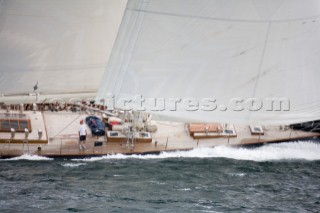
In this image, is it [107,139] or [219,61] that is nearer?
[219,61]

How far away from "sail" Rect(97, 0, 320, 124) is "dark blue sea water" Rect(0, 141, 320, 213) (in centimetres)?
221

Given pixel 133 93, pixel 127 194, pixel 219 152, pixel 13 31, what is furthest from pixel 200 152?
pixel 13 31

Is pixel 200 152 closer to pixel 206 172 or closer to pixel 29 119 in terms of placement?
pixel 206 172

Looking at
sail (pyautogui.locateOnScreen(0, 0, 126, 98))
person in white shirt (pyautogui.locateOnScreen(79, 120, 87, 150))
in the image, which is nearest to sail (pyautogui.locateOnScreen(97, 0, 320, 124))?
person in white shirt (pyautogui.locateOnScreen(79, 120, 87, 150))

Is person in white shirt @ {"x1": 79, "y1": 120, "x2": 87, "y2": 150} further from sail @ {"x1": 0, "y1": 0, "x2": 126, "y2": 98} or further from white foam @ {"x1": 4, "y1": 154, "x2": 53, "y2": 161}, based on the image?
sail @ {"x1": 0, "y1": 0, "x2": 126, "y2": 98}

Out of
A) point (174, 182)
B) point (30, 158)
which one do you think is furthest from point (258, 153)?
point (30, 158)

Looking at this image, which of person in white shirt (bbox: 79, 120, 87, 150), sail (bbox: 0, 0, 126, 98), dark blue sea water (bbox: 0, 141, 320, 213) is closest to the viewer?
dark blue sea water (bbox: 0, 141, 320, 213)

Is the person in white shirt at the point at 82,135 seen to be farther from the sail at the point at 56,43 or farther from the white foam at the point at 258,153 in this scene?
the sail at the point at 56,43

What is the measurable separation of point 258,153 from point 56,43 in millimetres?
9566

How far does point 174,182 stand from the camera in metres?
29.1

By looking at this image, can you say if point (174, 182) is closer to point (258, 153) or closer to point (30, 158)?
point (258, 153)

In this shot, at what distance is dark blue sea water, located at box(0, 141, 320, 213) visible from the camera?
26.2 metres

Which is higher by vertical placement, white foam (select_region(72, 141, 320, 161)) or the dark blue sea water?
white foam (select_region(72, 141, 320, 161))

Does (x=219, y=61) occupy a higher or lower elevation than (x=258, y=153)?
higher
